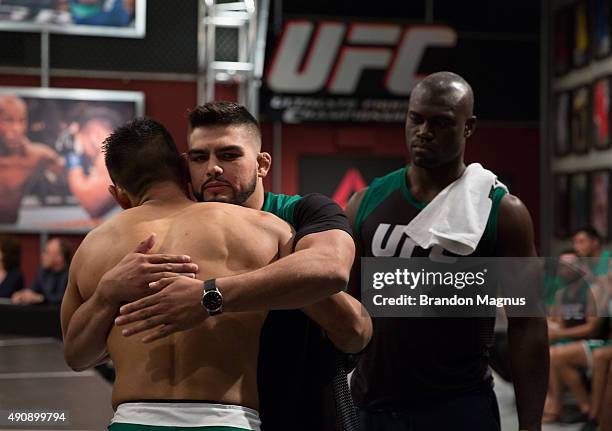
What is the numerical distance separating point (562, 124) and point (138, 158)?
20.3 feet

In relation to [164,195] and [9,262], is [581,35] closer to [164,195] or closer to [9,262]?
[9,262]

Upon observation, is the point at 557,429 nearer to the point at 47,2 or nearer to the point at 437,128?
the point at 437,128

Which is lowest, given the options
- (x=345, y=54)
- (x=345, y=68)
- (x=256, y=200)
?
(x=256, y=200)

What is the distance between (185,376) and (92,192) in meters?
5.42

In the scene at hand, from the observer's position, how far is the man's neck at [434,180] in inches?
80.4

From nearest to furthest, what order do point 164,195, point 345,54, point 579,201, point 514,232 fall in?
point 164,195
point 514,232
point 579,201
point 345,54

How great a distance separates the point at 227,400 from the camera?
1425 millimetres

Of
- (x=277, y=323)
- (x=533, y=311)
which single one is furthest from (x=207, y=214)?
(x=533, y=311)

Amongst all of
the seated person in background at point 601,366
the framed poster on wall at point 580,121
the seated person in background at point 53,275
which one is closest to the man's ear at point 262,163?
the seated person in background at point 601,366

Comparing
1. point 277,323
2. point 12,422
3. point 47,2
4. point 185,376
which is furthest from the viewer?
point 47,2

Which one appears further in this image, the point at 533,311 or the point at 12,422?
the point at 12,422

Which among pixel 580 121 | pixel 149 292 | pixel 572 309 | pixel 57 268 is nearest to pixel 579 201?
pixel 580 121

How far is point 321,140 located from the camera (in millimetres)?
7160

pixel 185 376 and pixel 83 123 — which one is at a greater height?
pixel 83 123
